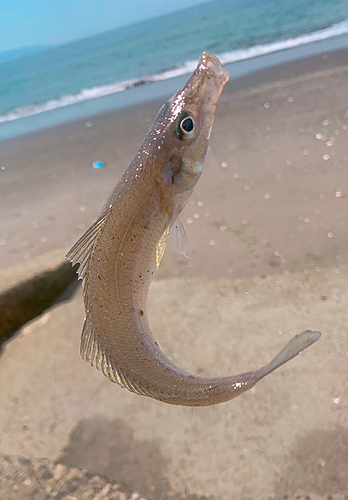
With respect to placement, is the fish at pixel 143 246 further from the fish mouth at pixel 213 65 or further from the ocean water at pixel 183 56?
the ocean water at pixel 183 56

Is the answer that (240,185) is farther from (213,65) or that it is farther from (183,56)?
(183,56)

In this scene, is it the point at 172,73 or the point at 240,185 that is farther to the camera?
the point at 172,73

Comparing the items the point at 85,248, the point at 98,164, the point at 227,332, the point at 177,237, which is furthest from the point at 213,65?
the point at 98,164

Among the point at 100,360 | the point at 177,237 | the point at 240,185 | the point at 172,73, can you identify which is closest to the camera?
the point at 100,360

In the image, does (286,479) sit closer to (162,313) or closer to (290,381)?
(290,381)

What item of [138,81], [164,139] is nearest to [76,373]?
[164,139]

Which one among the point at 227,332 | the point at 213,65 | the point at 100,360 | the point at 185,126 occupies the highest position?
the point at 213,65
